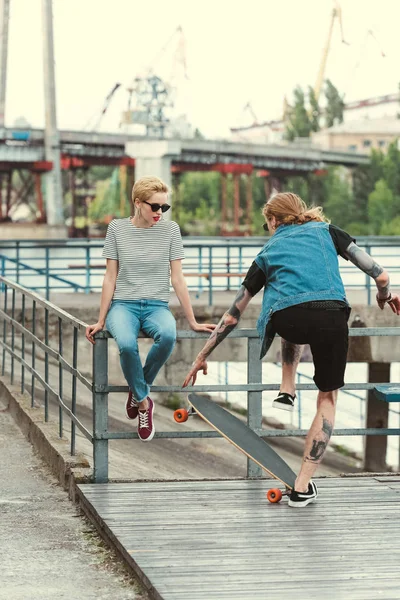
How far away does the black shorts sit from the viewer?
5.72m

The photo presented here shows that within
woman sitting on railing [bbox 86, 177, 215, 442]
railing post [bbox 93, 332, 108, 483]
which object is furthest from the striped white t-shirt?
railing post [bbox 93, 332, 108, 483]

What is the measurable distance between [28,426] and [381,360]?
10359mm

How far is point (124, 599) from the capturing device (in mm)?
4680

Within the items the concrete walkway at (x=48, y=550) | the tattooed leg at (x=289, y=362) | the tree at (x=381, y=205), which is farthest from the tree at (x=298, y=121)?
the tattooed leg at (x=289, y=362)

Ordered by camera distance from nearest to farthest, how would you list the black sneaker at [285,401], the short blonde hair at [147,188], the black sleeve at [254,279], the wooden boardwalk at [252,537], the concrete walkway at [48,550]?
1. the wooden boardwalk at [252,537]
2. the concrete walkway at [48,550]
3. the black sleeve at [254,279]
4. the black sneaker at [285,401]
5. the short blonde hair at [147,188]

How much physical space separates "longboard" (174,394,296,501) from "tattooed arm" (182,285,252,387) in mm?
226

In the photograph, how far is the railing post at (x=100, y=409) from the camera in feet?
21.4

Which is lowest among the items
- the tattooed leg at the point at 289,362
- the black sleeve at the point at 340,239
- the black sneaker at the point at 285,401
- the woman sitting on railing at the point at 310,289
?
the black sneaker at the point at 285,401

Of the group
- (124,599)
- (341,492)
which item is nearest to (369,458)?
(341,492)

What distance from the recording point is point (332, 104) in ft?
534

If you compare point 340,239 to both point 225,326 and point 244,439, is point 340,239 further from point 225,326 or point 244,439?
point 244,439

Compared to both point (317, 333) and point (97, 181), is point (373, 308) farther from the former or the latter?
point (97, 181)

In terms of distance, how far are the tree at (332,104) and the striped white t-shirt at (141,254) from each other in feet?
522

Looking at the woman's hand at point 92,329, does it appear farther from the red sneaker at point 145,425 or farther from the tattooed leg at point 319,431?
A: the tattooed leg at point 319,431
